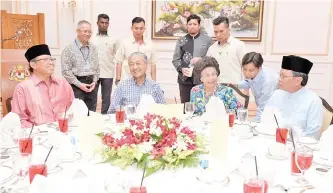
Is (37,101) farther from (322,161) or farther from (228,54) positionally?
(228,54)

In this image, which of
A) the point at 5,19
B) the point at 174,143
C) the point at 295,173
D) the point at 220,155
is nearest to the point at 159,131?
the point at 174,143

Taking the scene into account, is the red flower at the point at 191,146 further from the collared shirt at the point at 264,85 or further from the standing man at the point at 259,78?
the collared shirt at the point at 264,85

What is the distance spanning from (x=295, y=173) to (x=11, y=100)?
2182mm

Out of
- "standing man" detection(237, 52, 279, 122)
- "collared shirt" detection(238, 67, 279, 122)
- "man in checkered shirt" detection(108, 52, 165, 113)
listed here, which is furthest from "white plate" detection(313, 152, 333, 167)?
"man in checkered shirt" detection(108, 52, 165, 113)

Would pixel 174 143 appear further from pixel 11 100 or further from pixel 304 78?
pixel 11 100

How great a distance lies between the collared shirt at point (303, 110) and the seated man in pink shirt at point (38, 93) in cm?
→ 187

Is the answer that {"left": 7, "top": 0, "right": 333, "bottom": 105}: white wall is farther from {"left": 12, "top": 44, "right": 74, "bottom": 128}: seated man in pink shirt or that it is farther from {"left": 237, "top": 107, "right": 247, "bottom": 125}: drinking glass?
{"left": 237, "top": 107, "right": 247, "bottom": 125}: drinking glass

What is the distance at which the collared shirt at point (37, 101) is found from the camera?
270cm

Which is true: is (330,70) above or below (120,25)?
below

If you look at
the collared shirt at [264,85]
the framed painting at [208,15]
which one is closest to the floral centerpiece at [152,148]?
the collared shirt at [264,85]

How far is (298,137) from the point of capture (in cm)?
201

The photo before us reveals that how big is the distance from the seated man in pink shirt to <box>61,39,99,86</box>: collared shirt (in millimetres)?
1043

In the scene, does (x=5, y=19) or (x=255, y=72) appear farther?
(x=5, y=19)

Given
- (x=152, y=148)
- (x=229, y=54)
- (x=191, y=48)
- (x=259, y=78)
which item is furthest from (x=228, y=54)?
(x=152, y=148)
